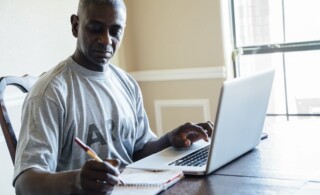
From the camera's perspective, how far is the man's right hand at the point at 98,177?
2.99 feet

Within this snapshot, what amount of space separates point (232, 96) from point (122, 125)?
0.51 meters

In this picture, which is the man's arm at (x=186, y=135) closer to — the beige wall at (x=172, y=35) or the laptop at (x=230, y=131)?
the laptop at (x=230, y=131)

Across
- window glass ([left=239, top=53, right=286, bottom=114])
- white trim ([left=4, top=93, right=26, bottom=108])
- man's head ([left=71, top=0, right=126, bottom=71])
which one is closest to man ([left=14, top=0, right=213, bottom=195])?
man's head ([left=71, top=0, right=126, bottom=71])

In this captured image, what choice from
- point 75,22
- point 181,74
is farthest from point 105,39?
point 181,74

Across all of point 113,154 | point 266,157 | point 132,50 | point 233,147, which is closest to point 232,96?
point 233,147

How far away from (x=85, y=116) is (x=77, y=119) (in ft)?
0.11

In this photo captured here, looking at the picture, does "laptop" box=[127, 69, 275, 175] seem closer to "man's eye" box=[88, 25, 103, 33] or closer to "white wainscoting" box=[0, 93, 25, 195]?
"man's eye" box=[88, 25, 103, 33]

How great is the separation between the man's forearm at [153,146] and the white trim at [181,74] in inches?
53.6

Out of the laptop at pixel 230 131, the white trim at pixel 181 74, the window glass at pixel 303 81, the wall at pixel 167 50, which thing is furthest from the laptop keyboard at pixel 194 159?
the window glass at pixel 303 81

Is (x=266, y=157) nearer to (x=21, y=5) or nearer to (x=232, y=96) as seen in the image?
(x=232, y=96)

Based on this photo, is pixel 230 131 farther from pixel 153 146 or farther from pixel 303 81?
pixel 303 81

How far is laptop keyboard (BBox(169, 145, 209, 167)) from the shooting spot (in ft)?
3.98

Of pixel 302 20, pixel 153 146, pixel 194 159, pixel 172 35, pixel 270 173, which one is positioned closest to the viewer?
pixel 270 173

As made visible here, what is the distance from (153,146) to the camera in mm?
1563
